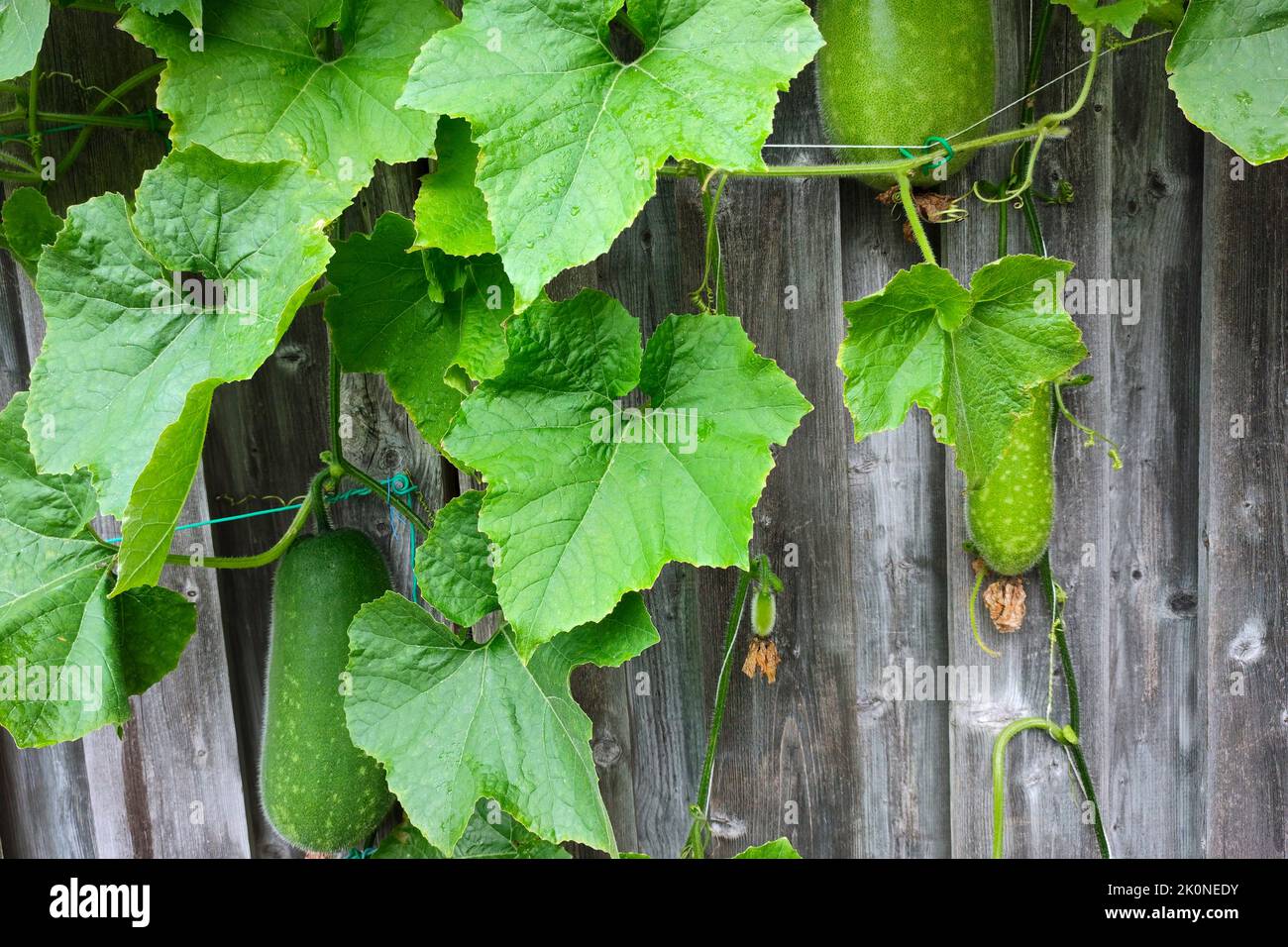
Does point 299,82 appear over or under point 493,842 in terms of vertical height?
over

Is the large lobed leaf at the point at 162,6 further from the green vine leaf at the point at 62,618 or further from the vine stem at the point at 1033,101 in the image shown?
the vine stem at the point at 1033,101

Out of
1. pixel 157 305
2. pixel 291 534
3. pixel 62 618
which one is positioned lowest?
pixel 62 618

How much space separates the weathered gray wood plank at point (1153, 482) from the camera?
163cm

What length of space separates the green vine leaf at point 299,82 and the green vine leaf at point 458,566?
46 cm

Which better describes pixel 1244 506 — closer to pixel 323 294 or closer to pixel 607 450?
pixel 607 450

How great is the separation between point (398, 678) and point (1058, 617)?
1156 millimetres

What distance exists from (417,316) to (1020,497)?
3.23 feet

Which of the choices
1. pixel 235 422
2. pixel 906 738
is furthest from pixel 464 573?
pixel 906 738

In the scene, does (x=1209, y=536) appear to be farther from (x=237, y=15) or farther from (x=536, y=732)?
(x=237, y=15)

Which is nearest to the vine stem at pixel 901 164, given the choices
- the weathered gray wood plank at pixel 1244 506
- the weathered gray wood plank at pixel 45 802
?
the weathered gray wood plank at pixel 1244 506

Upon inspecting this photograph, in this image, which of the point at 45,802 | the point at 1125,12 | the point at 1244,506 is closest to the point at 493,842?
the point at 45,802

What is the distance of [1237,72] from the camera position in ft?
4.05

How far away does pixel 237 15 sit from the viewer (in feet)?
4.11
